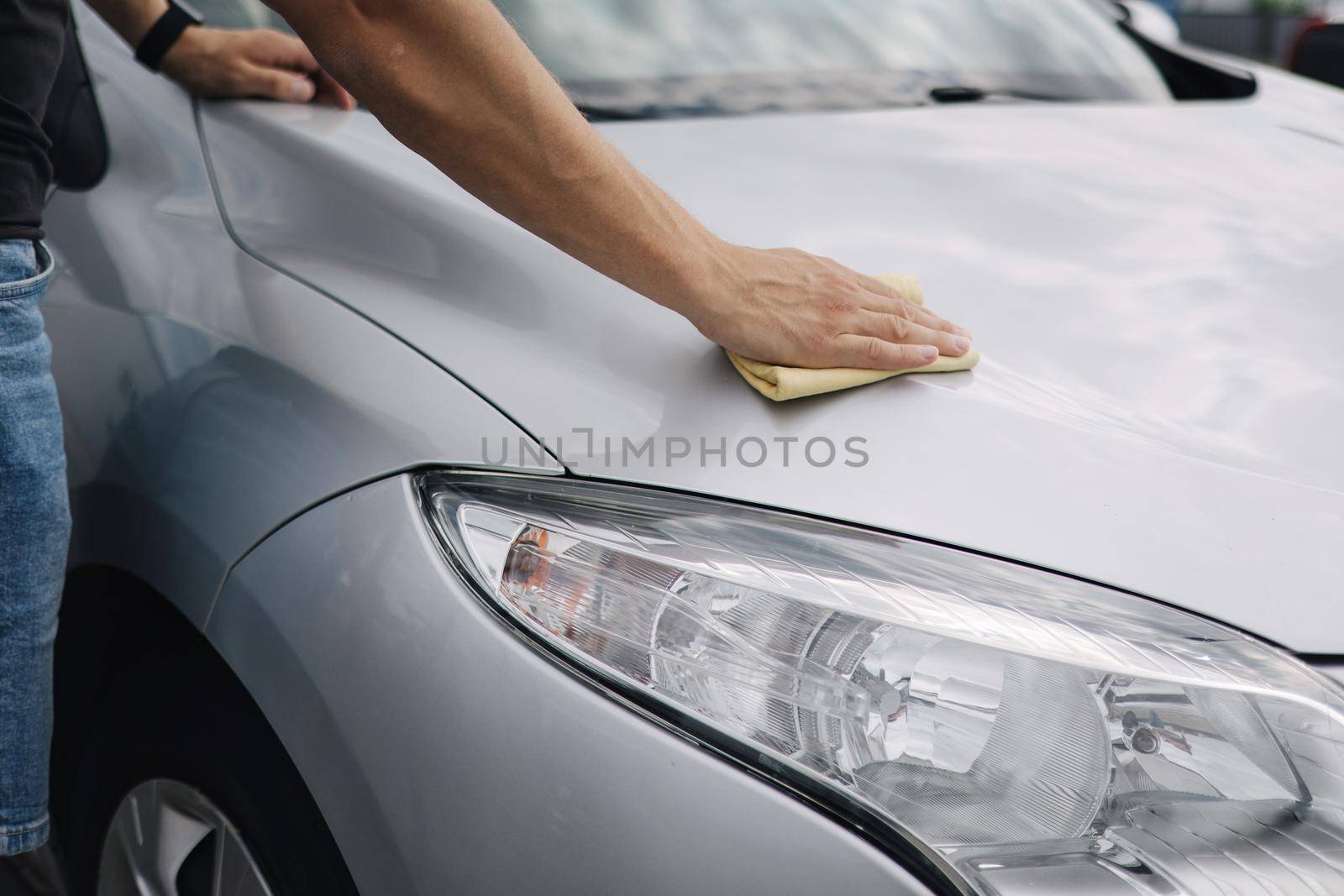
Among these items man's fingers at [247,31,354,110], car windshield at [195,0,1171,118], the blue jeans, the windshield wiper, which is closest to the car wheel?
the blue jeans

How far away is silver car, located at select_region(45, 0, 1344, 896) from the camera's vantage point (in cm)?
88

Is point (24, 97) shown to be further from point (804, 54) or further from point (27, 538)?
point (804, 54)

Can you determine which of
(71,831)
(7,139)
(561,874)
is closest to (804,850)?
(561,874)

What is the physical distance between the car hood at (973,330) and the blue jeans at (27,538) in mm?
241

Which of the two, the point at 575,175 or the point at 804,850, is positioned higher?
Result: the point at 575,175

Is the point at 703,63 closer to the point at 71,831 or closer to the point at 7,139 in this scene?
the point at 7,139

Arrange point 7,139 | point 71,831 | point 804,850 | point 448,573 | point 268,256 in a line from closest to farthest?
point 804,850 → point 448,573 → point 7,139 → point 268,256 → point 71,831

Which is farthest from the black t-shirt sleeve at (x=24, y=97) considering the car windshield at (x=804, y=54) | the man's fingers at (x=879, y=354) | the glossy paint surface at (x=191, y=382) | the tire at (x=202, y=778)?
the man's fingers at (x=879, y=354)

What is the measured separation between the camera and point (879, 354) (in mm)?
1133

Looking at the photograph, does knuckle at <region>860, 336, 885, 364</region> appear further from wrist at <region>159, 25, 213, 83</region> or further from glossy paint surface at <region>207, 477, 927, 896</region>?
wrist at <region>159, 25, 213, 83</region>

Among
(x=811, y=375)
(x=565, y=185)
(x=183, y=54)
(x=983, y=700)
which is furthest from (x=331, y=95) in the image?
(x=983, y=700)

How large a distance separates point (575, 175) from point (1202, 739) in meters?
0.71

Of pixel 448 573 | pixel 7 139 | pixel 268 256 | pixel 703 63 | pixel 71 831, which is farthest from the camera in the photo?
pixel 703 63

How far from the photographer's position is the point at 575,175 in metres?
1.10
